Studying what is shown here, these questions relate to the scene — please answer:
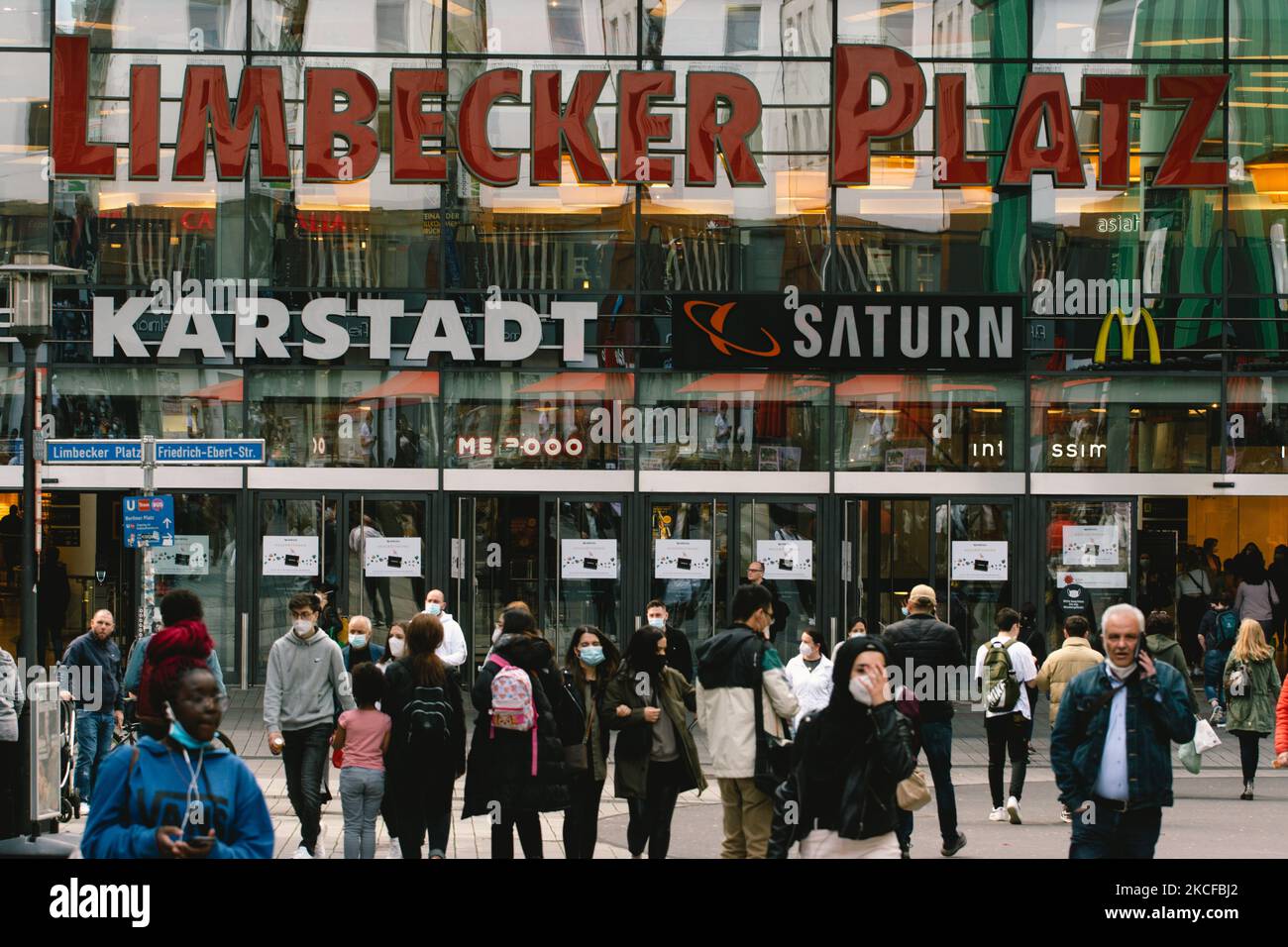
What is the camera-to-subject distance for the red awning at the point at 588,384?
22.4 meters

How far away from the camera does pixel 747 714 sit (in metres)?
9.93

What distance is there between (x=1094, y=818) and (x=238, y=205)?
57.2ft

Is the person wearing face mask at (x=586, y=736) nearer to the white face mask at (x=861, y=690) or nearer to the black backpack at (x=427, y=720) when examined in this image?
the black backpack at (x=427, y=720)

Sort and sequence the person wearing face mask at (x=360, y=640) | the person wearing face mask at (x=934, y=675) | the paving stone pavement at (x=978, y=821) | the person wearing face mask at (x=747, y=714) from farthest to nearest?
the person wearing face mask at (x=360, y=640) < the paving stone pavement at (x=978, y=821) < the person wearing face mask at (x=934, y=675) < the person wearing face mask at (x=747, y=714)

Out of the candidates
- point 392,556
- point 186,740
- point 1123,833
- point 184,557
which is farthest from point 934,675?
point 184,557

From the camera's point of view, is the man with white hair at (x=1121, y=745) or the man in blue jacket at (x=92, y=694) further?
the man in blue jacket at (x=92, y=694)

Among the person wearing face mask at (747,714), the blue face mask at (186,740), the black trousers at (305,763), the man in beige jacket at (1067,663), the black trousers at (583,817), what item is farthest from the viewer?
the man in beige jacket at (1067,663)

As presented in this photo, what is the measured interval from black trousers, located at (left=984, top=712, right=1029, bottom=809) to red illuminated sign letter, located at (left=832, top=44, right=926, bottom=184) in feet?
35.1

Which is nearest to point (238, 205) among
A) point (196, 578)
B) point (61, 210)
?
point (61, 210)

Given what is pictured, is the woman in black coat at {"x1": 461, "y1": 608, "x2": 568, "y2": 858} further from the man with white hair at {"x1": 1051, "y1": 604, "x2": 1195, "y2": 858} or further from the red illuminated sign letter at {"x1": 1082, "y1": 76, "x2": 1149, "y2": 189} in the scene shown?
the red illuminated sign letter at {"x1": 1082, "y1": 76, "x2": 1149, "y2": 189}

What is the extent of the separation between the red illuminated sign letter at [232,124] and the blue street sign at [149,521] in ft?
22.7

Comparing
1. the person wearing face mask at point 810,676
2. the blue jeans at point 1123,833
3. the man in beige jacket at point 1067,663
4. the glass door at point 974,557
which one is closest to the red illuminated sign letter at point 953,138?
the glass door at point 974,557
